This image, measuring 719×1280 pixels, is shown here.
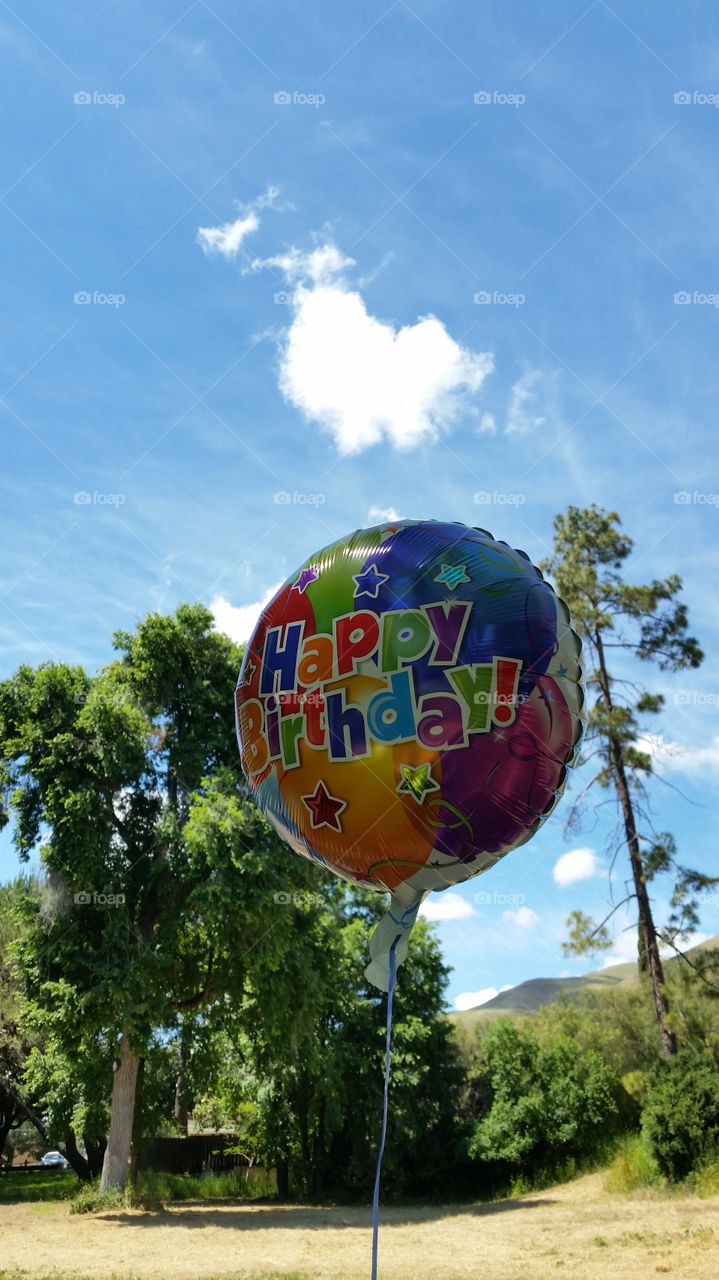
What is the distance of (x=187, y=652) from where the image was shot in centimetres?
2431

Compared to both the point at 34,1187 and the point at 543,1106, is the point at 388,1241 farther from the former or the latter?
the point at 34,1187

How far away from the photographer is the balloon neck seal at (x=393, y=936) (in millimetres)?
6609

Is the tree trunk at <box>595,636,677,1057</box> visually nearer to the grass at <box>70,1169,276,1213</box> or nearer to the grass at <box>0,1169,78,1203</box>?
the grass at <box>70,1169,276,1213</box>

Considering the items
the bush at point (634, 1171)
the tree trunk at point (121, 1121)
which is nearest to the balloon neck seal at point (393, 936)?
the tree trunk at point (121, 1121)

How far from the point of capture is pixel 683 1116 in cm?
1944

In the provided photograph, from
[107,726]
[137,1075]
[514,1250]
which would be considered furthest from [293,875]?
[514,1250]

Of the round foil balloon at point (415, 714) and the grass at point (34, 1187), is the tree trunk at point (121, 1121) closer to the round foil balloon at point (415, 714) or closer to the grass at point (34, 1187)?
the grass at point (34, 1187)

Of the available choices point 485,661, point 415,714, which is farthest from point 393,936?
point 485,661

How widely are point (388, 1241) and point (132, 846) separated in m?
10.6

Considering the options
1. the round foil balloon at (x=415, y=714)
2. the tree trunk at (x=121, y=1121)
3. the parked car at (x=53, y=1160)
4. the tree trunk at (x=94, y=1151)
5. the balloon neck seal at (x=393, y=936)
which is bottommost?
the parked car at (x=53, y=1160)

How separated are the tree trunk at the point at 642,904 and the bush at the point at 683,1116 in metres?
1.39

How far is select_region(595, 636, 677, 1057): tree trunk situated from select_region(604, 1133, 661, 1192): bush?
8.19 feet

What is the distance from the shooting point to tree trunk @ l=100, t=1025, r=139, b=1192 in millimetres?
20641

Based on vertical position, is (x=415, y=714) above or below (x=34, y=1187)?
above
